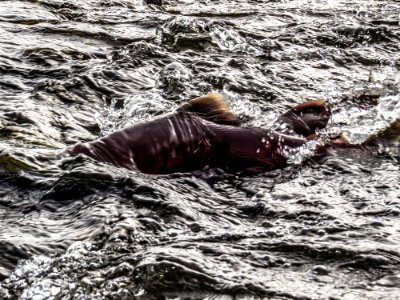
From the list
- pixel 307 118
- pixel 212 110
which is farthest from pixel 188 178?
pixel 307 118

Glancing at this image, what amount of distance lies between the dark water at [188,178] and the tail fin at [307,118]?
0.21 m

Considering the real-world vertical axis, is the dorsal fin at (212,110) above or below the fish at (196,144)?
above

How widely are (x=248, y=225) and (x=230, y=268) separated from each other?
0.54 meters

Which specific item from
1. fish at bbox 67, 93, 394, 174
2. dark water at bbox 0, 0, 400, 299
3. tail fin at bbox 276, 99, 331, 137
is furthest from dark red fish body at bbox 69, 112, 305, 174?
tail fin at bbox 276, 99, 331, 137

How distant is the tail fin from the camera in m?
5.45

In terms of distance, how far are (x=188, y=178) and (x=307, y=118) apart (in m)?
1.13

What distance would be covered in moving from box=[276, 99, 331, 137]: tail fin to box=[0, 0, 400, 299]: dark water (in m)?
0.21

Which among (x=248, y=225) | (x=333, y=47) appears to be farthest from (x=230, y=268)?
(x=333, y=47)

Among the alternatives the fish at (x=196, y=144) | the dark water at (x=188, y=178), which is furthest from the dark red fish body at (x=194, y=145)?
the dark water at (x=188, y=178)

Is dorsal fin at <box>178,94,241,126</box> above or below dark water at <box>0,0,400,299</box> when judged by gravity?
above

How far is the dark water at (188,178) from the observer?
3551 millimetres

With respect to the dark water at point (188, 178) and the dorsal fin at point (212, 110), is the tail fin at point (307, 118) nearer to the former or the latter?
the dark water at point (188, 178)

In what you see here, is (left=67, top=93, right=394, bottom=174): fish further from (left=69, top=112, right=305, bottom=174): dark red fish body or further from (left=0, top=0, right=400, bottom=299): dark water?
(left=0, top=0, right=400, bottom=299): dark water

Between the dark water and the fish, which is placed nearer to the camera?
the dark water
